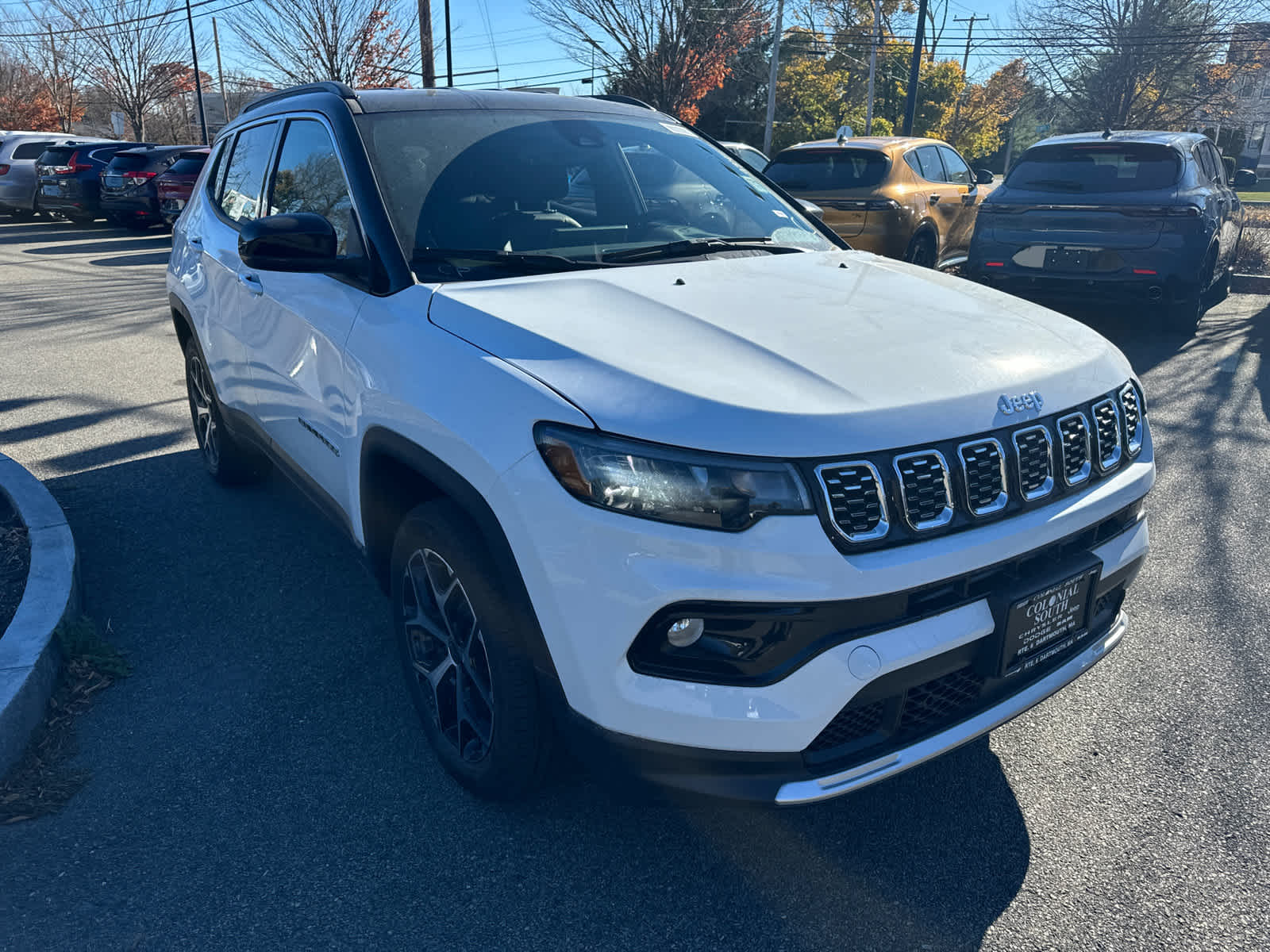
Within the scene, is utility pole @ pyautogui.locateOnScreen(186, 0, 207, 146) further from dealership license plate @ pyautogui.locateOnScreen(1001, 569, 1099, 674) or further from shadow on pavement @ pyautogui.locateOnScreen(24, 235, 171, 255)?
dealership license plate @ pyautogui.locateOnScreen(1001, 569, 1099, 674)

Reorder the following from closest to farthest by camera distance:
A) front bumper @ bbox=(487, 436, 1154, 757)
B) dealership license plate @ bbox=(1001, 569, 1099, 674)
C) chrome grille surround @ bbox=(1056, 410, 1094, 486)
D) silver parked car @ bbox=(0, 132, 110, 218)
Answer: front bumper @ bbox=(487, 436, 1154, 757) → dealership license plate @ bbox=(1001, 569, 1099, 674) → chrome grille surround @ bbox=(1056, 410, 1094, 486) → silver parked car @ bbox=(0, 132, 110, 218)

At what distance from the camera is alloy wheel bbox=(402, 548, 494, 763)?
244cm

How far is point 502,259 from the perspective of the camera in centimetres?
288

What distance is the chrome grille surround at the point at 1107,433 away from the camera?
97.2 inches

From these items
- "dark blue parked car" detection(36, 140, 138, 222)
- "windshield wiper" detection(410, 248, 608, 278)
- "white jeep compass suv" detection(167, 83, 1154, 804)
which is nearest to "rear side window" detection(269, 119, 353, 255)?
"white jeep compass suv" detection(167, 83, 1154, 804)

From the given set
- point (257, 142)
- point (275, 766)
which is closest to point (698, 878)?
point (275, 766)

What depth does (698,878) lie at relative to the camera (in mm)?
2377

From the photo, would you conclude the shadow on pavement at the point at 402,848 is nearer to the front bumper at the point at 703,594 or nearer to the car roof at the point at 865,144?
the front bumper at the point at 703,594

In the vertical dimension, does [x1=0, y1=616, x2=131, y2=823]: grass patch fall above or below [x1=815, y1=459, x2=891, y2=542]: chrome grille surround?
below

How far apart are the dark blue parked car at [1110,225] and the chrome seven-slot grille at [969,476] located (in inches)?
231

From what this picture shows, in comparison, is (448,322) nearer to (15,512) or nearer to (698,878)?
(698,878)

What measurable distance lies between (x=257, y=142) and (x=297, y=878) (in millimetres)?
2950

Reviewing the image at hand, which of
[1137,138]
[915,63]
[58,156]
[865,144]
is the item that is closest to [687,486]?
[1137,138]

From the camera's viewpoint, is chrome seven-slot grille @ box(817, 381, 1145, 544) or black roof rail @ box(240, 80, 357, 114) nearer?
chrome seven-slot grille @ box(817, 381, 1145, 544)
